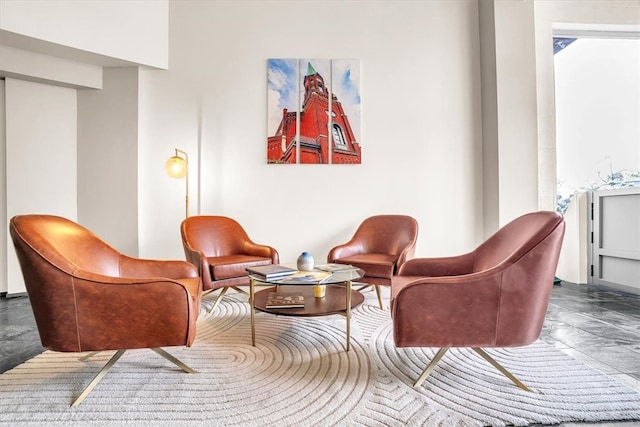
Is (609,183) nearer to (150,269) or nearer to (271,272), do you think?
(271,272)

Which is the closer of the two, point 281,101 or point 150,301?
point 150,301

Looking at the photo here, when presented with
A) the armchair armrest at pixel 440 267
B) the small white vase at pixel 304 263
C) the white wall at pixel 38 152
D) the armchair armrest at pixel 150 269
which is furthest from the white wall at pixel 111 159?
the armchair armrest at pixel 440 267

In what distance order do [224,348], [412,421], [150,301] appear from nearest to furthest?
[412,421]
[150,301]
[224,348]

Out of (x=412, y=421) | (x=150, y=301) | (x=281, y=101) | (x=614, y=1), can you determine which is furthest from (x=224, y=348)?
(x=614, y=1)

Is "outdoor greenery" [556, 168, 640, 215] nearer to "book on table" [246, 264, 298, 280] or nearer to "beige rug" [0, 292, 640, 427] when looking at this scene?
"beige rug" [0, 292, 640, 427]

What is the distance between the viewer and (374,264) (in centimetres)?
292

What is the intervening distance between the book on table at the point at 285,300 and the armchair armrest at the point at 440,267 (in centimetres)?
74

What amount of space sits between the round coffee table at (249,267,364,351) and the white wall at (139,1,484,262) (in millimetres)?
1554

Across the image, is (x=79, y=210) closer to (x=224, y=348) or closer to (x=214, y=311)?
(x=214, y=311)

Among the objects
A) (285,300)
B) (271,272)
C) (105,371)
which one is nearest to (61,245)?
(105,371)

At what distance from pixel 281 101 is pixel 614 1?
4031mm

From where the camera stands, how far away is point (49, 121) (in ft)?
12.5

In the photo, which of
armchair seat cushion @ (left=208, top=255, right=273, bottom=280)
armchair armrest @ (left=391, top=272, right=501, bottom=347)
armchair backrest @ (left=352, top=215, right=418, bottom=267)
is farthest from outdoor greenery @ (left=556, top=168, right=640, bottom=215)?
armchair seat cushion @ (left=208, top=255, right=273, bottom=280)

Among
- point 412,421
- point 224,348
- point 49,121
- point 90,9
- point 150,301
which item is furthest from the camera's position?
point 49,121
